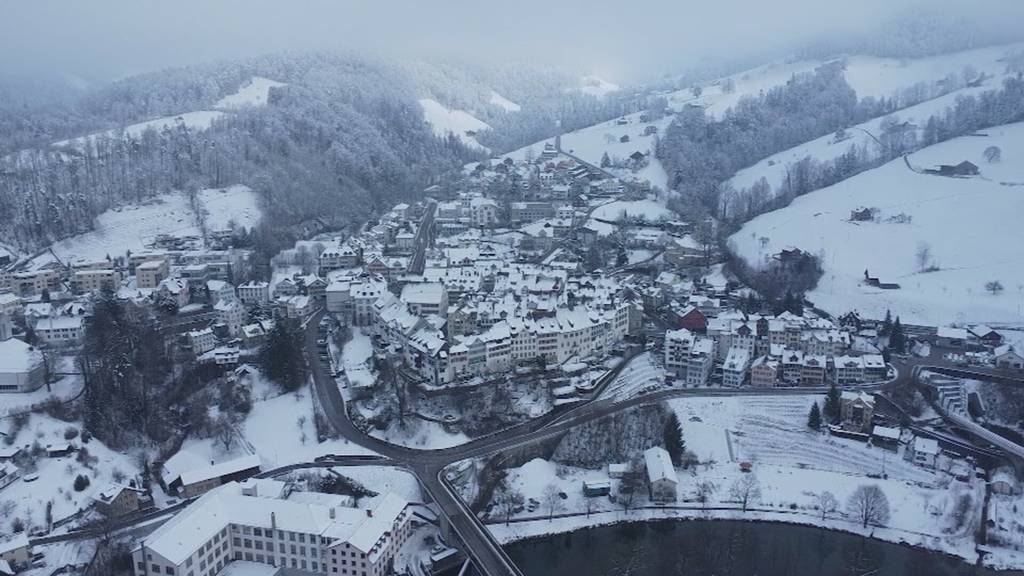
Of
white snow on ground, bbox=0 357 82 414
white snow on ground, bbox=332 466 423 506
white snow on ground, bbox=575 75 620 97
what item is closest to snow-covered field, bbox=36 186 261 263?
white snow on ground, bbox=0 357 82 414

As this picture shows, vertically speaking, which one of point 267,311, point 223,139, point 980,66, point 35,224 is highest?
point 980,66

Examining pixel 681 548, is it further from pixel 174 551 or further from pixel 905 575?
pixel 174 551

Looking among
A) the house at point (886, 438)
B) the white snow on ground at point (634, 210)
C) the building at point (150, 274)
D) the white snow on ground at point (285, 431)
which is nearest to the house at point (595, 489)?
the white snow on ground at point (285, 431)

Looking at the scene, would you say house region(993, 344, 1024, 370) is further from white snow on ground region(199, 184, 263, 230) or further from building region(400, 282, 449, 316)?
white snow on ground region(199, 184, 263, 230)

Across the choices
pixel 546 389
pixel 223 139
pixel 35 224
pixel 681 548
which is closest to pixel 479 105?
pixel 223 139

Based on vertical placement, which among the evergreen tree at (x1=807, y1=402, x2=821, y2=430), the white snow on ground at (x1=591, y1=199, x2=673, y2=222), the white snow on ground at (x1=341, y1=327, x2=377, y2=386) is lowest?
the evergreen tree at (x1=807, y1=402, x2=821, y2=430)

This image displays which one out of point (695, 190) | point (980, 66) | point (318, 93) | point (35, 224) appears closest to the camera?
point (35, 224)
